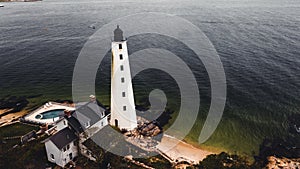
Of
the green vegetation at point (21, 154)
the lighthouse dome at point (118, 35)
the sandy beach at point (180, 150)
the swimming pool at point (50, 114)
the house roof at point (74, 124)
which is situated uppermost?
the lighthouse dome at point (118, 35)

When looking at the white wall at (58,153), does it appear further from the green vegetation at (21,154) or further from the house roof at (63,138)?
the green vegetation at (21,154)

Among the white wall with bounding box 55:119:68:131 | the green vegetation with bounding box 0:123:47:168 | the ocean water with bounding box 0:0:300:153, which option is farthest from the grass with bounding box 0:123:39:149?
the ocean water with bounding box 0:0:300:153

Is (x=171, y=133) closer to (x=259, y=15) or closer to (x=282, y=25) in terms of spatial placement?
(x=282, y=25)

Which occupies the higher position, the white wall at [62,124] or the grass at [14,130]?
the white wall at [62,124]

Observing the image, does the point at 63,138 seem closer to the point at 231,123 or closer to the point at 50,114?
the point at 50,114

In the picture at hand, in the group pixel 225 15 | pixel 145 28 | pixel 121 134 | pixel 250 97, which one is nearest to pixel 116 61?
pixel 121 134

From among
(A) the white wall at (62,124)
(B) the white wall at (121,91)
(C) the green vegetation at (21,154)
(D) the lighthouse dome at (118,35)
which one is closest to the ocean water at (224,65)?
(B) the white wall at (121,91)

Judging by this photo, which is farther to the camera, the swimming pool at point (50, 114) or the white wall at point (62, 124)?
the swimming pool at point (50, 114)

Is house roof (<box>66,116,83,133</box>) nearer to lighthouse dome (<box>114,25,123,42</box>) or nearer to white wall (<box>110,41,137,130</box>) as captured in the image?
white wall (<box>110,41,137,130</box>)

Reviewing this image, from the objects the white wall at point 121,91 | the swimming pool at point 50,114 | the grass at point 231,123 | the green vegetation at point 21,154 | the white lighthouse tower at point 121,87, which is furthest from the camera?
the swimming pool at point 50,114
